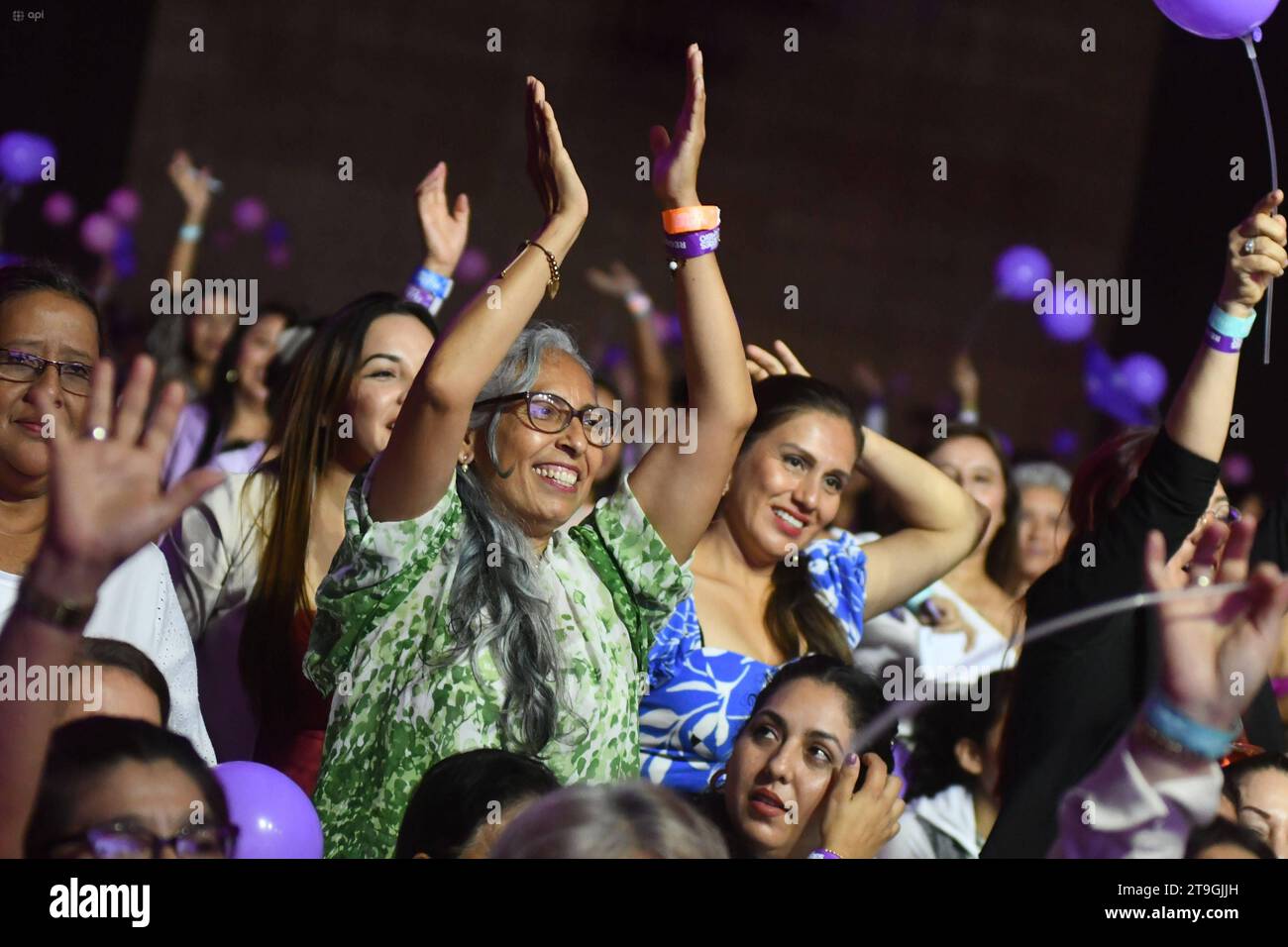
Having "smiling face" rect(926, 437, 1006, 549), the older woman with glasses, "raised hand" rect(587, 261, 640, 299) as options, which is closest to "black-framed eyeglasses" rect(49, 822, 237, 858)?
the older woman with glasses

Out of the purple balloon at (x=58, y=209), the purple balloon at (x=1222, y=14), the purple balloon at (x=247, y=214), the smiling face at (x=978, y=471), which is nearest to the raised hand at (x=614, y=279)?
the purple balloon at (x=247, y=214)

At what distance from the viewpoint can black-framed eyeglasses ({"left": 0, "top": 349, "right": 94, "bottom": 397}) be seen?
6.97 ft

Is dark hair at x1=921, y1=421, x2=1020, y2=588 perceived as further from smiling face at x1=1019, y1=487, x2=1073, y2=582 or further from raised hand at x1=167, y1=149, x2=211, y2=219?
raised hand at x1=167, y1=149, x2=211, y2=219

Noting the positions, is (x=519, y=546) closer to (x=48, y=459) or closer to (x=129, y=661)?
(x=129, y=661)

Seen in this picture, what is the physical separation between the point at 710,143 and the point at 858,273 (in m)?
0.71

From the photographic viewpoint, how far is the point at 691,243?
7.22 feet

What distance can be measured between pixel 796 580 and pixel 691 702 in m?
0.40

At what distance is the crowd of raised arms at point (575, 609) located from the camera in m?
1.63

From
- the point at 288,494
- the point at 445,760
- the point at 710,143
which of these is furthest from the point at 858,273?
the point at 445,760

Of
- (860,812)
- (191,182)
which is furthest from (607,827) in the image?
(191,182)

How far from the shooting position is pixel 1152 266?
575 centimetres

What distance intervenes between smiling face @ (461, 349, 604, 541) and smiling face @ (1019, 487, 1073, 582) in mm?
1662

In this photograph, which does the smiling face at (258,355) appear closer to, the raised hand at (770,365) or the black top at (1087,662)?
the raised hand at (770,365)
